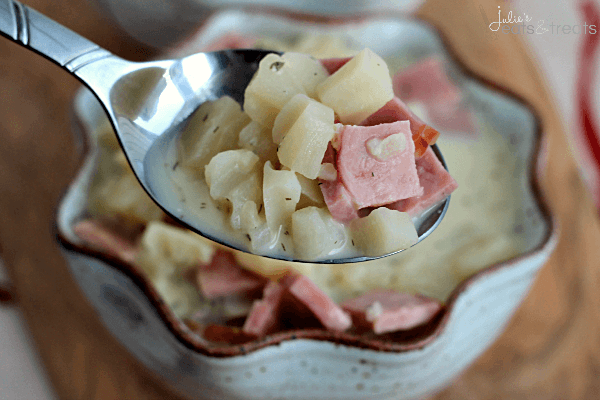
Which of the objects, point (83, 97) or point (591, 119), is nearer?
point (83, 97)

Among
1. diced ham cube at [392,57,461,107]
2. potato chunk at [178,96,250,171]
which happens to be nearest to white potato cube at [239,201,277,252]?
potato chunk at [178,96,250,171]

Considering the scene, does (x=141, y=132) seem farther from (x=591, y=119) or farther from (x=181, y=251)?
(x=591, y=119)

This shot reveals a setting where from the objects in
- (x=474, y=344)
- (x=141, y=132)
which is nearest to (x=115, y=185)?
(x=141, y=132)

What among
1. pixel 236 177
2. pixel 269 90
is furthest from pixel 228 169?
pixel 269 90

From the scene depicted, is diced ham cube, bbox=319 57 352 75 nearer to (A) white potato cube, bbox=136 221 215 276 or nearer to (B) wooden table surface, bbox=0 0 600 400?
(A) white potato cube, bbox=136 221 215 276

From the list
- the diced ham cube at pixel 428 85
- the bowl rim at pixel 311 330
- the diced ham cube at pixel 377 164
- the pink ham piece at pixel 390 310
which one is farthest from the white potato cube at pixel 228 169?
the diced ham cube at pixel 428 85

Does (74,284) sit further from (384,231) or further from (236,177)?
(384,231)
